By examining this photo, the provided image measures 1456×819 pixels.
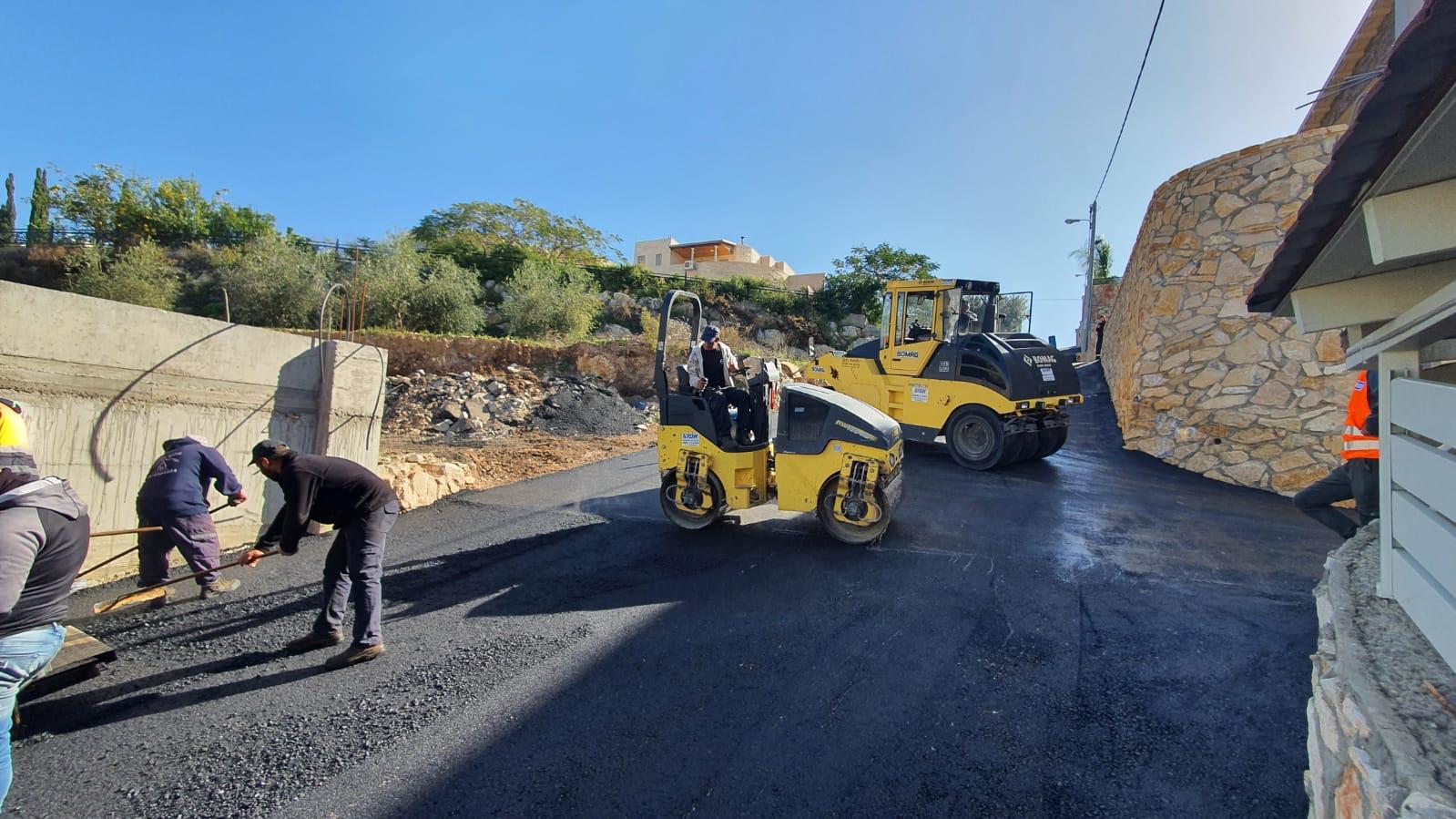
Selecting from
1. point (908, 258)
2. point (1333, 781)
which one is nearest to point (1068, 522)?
point (1333, 781)

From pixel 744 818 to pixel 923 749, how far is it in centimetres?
93

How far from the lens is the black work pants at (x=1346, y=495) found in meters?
3.99

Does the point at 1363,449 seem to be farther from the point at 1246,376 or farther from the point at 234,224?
the point at 234,224

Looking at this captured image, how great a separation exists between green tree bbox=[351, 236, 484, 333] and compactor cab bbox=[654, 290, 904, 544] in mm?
14460

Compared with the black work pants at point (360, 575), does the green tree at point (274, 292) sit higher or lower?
higher

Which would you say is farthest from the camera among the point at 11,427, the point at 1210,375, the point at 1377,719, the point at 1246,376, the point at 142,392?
the point at 1210,375

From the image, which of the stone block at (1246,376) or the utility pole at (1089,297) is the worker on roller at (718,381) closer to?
the stone block at (1246,376)

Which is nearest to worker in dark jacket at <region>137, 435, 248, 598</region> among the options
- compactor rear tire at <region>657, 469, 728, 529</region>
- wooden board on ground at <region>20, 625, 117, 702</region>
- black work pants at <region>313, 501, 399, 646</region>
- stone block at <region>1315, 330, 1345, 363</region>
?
wooden board on ground at <region>20, 625, 117, 702</region>

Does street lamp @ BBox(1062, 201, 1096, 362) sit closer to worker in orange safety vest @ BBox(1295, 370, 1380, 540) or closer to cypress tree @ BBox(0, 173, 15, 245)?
worker in orange safety vest @ BBox(1295, 370, 1380, 540)

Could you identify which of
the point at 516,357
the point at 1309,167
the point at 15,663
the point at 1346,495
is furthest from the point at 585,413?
the point at 1309,167

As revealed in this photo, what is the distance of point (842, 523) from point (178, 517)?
515 centimetres

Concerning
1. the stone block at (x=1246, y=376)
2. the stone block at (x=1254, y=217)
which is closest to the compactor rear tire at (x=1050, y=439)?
the stone block at (x=1246, y=376)

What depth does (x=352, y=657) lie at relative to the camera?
3.42m

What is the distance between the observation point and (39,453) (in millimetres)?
4305
